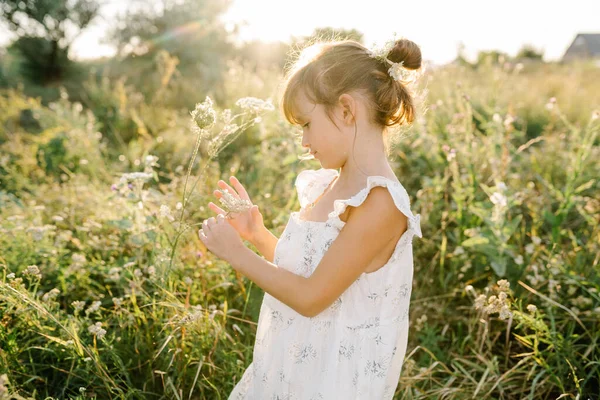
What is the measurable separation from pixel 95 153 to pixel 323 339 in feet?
10.8

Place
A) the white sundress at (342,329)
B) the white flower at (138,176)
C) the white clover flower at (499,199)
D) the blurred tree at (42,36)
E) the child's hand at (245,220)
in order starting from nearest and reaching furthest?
the white sundress at (342,329)
the child's hand at (245,220)
the white flower at (138,176)
the white clover flower at (499,199)
the blurred tree at (42,36)

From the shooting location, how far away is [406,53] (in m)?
1.59

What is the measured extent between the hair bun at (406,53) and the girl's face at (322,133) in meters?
0.25

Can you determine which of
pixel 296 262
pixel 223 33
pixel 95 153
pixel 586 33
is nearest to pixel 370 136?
pixel 296 262

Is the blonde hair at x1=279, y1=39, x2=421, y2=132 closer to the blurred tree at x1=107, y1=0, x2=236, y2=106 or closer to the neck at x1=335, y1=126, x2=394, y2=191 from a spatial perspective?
the neck at x1=335, y1=126, x2=394, y2=191

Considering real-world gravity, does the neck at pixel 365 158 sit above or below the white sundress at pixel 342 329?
above

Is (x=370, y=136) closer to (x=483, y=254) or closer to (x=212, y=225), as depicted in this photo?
(x=212, y=225)

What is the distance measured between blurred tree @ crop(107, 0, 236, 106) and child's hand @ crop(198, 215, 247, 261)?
1065 cm

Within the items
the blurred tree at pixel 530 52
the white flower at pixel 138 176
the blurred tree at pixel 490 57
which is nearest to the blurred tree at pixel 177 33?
the blurred tree at pixel 490 57

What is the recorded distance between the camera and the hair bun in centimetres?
158

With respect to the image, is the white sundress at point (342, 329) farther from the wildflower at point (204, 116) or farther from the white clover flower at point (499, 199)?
the white clover flower at point (499, 199)

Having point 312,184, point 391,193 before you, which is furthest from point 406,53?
point 312,184

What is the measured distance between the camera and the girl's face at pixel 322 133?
1586 mm

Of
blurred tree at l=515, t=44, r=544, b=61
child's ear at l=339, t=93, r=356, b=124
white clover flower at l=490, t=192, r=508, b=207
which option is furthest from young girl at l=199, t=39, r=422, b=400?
blurred tree at l=515, t=44, r=544, b=61
